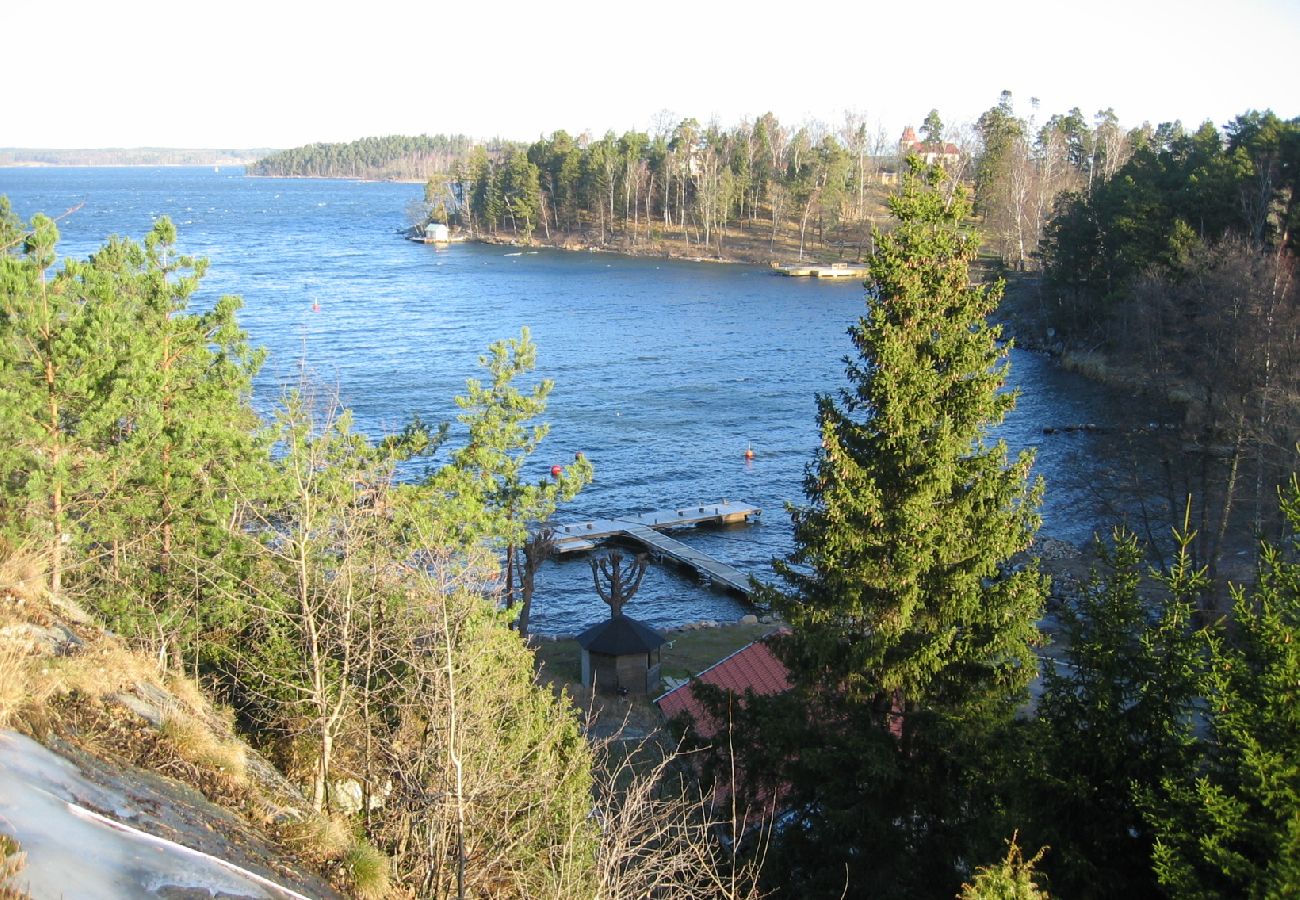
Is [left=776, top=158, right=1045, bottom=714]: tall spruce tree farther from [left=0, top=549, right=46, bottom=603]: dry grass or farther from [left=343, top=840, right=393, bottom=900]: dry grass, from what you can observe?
[left=0, top=549, right=46, bottom=603]: dry grass

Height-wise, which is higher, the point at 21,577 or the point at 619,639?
the point at 21,577

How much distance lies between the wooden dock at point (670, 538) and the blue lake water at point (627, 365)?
20.3 inches

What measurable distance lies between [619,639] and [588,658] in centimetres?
95

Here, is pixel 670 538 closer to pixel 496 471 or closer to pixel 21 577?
pixel 496 471

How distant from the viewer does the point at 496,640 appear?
11.7m

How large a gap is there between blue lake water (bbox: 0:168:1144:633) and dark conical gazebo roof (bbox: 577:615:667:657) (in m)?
5.28

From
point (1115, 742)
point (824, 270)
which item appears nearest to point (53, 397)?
point (1115, 742)

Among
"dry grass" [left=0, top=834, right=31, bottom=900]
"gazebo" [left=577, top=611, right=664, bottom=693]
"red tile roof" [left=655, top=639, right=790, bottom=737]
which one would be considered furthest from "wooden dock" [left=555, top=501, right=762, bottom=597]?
"dry grass" [left=0, top=834, right=31, bottom=900]

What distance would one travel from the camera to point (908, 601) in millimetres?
12594

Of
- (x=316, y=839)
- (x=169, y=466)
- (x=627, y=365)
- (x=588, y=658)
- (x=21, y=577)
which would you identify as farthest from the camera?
(x=627, y=365)

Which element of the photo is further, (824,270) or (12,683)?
(824,270)

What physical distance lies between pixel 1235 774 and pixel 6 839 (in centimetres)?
878

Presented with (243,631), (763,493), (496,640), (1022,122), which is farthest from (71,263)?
(1022,122)

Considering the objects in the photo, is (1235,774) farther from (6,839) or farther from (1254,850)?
(6,839)
